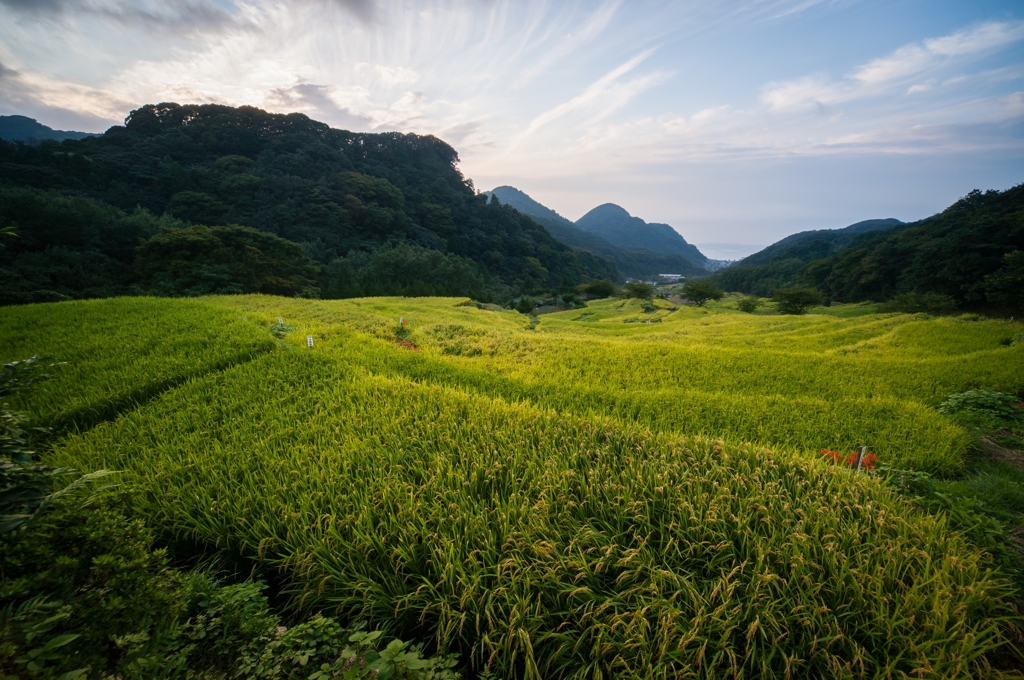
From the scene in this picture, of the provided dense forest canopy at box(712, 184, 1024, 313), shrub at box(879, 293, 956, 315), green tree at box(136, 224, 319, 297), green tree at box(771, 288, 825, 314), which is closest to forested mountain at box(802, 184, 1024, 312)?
dense forest canopy at box(712, 184, 1024, 313)

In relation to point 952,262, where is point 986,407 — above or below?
below

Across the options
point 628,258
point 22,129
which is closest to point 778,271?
point 628,258

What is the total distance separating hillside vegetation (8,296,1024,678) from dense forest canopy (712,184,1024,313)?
106 ft

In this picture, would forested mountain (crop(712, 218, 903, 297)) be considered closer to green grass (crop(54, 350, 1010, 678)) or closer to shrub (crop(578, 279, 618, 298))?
shrub (crop(578, 279, 618, 298))

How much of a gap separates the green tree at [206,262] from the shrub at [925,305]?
4580 cm

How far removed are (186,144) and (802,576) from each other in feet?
238

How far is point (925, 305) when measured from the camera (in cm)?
2712

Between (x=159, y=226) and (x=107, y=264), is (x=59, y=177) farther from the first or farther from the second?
(x=107, y=264)

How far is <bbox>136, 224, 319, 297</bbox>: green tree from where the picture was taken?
72.5 ft

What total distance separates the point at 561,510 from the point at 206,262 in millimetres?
28453

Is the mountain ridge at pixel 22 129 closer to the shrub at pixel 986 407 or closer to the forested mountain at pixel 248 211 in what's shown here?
the forested mountain at pixel 248 211

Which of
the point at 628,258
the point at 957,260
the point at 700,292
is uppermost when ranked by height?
the point at 628,258

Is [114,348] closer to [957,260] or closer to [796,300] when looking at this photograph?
[796,300]

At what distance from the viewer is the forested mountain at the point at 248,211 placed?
23906 mm
